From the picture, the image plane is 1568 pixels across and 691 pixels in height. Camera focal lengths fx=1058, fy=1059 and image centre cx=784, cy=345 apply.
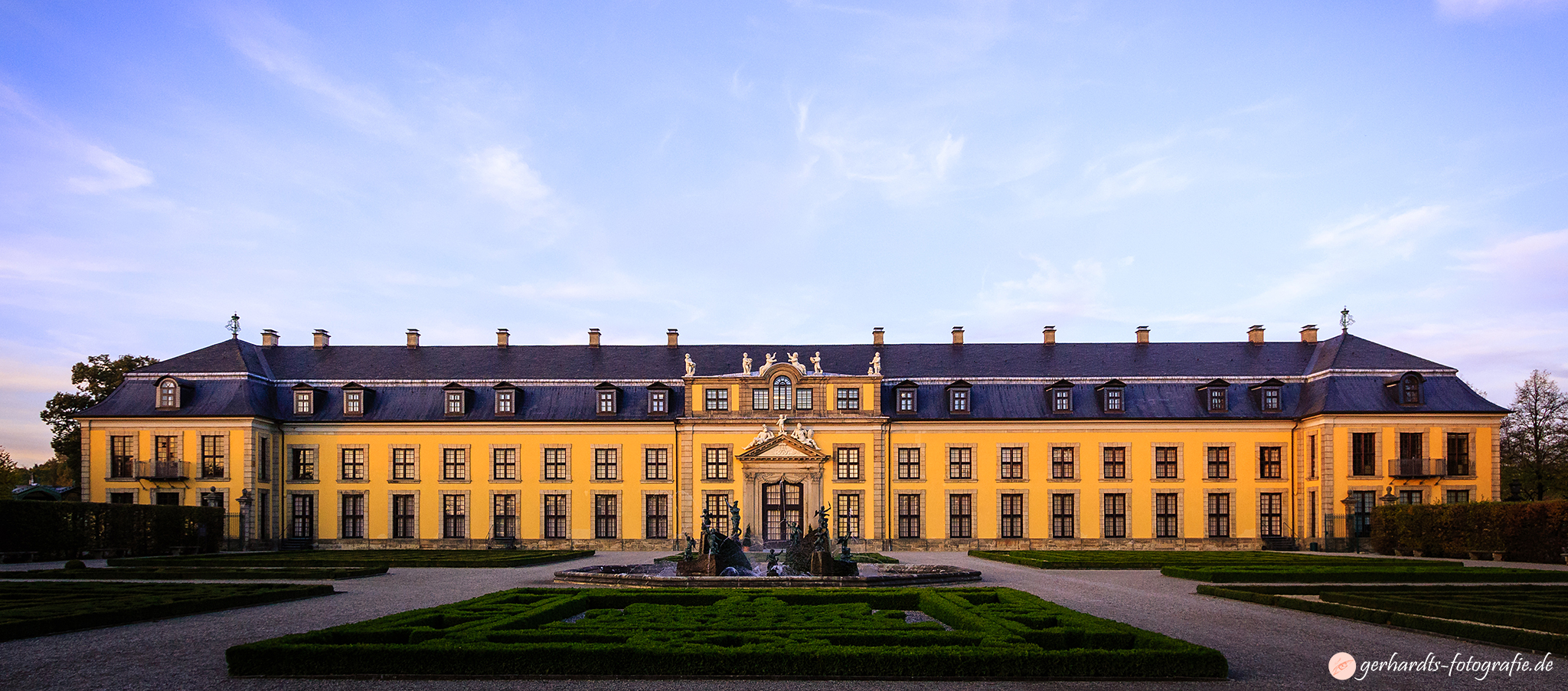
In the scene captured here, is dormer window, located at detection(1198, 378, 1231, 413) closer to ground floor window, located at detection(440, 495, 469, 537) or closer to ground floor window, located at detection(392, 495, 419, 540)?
ground floor window, located at detection(440, 495, 469, 537)

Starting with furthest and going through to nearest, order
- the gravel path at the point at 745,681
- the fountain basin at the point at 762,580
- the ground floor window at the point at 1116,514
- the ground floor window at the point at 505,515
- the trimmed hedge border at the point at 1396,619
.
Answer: the ground floor window at the point at 505,515 < the ground floor window at the point at 1116,514 < the fountain basin at the point at 762,580 < the trimmed hedge border at the point at 1396,619 < the gravel path at the point at 745,681

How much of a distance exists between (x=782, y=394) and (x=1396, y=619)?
1142 inches

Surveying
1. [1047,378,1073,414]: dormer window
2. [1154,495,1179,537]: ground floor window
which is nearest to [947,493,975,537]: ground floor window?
[1047,378,1073,414]: dormer window

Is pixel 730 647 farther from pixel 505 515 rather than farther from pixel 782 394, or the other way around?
pixel 505 515

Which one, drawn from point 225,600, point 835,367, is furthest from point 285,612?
point 835,367

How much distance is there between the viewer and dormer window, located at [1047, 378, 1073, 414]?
44.0 metres

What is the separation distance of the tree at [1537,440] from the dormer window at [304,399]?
2151 inches

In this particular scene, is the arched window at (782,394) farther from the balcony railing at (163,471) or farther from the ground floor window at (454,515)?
the balcony railing at (163,471)

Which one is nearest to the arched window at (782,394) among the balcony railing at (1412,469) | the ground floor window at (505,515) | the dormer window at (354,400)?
the ground floor window at (505,515)

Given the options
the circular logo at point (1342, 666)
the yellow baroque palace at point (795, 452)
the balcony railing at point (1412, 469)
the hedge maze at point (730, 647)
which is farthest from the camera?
the yellow baroque palace at point (795, 452)

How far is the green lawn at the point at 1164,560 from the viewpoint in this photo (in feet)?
96.3

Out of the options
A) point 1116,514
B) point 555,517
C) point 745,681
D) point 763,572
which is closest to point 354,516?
point 555,517

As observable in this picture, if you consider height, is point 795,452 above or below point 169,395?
below

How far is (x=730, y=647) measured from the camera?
41.1ft
